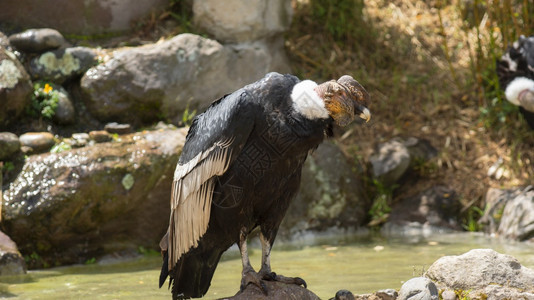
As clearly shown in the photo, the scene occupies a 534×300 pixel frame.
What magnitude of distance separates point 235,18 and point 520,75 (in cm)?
346

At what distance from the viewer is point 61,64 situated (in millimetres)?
8039

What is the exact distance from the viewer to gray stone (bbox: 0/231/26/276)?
6168 millimetres

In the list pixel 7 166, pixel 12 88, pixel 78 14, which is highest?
pixel 78 14

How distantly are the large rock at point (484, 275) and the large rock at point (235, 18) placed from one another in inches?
206

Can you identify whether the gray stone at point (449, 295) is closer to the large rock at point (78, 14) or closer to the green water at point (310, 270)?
the green water at point (310, 270)

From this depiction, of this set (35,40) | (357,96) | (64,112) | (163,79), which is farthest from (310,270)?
(35,40)

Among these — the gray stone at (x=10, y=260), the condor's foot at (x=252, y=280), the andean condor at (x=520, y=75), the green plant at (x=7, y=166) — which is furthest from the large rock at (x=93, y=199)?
the andean condor at (x=520, y=75)

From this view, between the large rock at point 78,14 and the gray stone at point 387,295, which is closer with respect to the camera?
the gray stone at point 387,295

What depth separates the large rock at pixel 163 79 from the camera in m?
8.00

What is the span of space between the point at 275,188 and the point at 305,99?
1.85 feet

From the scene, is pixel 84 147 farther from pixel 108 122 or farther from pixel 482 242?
pixel 482 242

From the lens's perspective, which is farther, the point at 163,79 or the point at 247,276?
the point at 163,79

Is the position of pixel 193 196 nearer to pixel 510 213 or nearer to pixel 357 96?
pixel 357 96

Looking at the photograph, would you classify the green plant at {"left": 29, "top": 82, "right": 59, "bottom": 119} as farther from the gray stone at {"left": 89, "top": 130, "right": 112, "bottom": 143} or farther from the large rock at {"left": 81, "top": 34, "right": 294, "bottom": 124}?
the gray stone at {"left": 89, "top": 130, "right": 112, "bottom": 143}
